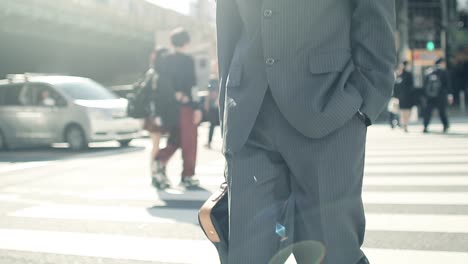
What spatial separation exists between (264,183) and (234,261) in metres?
0.28

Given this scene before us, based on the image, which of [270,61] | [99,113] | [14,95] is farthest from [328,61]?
[14,95]

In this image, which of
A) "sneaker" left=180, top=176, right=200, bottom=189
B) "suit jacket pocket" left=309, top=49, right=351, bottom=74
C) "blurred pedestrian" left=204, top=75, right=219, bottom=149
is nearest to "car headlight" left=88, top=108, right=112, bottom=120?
"blurred pedestrian" left=204, top=75, right=219, bottom=149

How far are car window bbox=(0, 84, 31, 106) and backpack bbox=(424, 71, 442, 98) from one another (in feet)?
26.7

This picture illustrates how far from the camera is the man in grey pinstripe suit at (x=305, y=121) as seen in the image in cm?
184

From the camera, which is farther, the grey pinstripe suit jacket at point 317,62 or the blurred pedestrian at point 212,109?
the blurred pedestrian at point 212,109

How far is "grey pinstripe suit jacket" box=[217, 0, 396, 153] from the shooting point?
1827 millimetres

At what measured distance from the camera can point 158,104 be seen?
593cm

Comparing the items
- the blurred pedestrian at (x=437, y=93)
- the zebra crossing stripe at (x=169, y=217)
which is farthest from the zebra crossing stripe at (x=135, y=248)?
the blurred pedestrian at (x=437, y=93)

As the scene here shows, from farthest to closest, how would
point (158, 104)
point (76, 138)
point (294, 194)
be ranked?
point (76, 138) → point (158, 104) → point (294, 194)

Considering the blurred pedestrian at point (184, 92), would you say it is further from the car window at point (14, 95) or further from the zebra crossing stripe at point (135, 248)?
the car window at point (14, 95)

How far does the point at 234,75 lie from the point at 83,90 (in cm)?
1019

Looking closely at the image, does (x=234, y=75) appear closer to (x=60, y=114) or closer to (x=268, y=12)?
(x=268, y=12)

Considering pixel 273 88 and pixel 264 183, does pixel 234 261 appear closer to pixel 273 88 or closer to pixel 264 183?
pixel 264 183

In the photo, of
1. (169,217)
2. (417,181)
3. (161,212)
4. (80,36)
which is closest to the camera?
(169,217)
